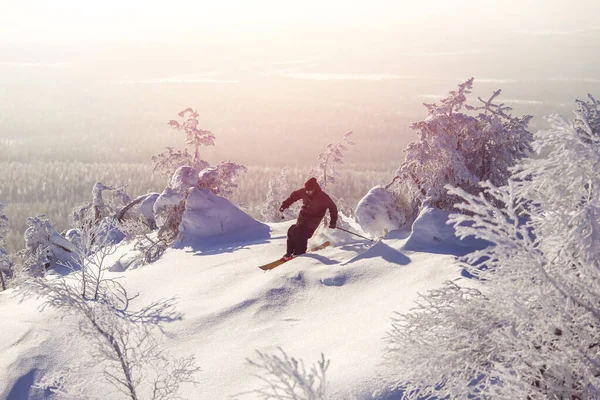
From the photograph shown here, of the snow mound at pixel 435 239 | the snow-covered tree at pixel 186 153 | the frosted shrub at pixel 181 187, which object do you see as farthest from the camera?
the snow-covered tree at pixel 186 153

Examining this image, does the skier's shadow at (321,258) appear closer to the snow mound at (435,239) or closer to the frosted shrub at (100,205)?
the snow mound at (435,239)

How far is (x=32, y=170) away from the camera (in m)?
168

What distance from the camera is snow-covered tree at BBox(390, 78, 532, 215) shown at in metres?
10.9

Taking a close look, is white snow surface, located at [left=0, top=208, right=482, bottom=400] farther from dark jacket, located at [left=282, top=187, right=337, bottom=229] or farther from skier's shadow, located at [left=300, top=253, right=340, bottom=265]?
dark jacket, located at [left=282, top=187, right=337, bottom=229]

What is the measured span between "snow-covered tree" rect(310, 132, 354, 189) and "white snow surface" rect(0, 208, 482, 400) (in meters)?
4.61

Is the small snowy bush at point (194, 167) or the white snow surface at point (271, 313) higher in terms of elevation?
the small snowy bush at point (194, 167)

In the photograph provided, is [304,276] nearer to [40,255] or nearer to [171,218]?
[171,218]

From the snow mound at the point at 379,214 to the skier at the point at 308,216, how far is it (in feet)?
2.52

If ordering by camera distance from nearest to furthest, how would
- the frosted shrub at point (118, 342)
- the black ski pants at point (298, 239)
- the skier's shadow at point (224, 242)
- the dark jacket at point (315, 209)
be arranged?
the frosted shrub at point (118, 342), the black ski pants at point (298, 239), the dark jacket at point (315, 209), the skier's shadow at point (224, 242)

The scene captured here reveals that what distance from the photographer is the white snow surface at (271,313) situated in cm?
640

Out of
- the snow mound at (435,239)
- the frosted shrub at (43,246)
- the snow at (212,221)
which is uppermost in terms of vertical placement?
the snow mound at (435,239)

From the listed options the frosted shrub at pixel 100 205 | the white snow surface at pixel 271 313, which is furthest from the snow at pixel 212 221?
the frosted shrub at pixel 100 205

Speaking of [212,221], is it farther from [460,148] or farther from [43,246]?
[43,246]

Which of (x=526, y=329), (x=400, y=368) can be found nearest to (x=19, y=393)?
(x=400, y=368)
